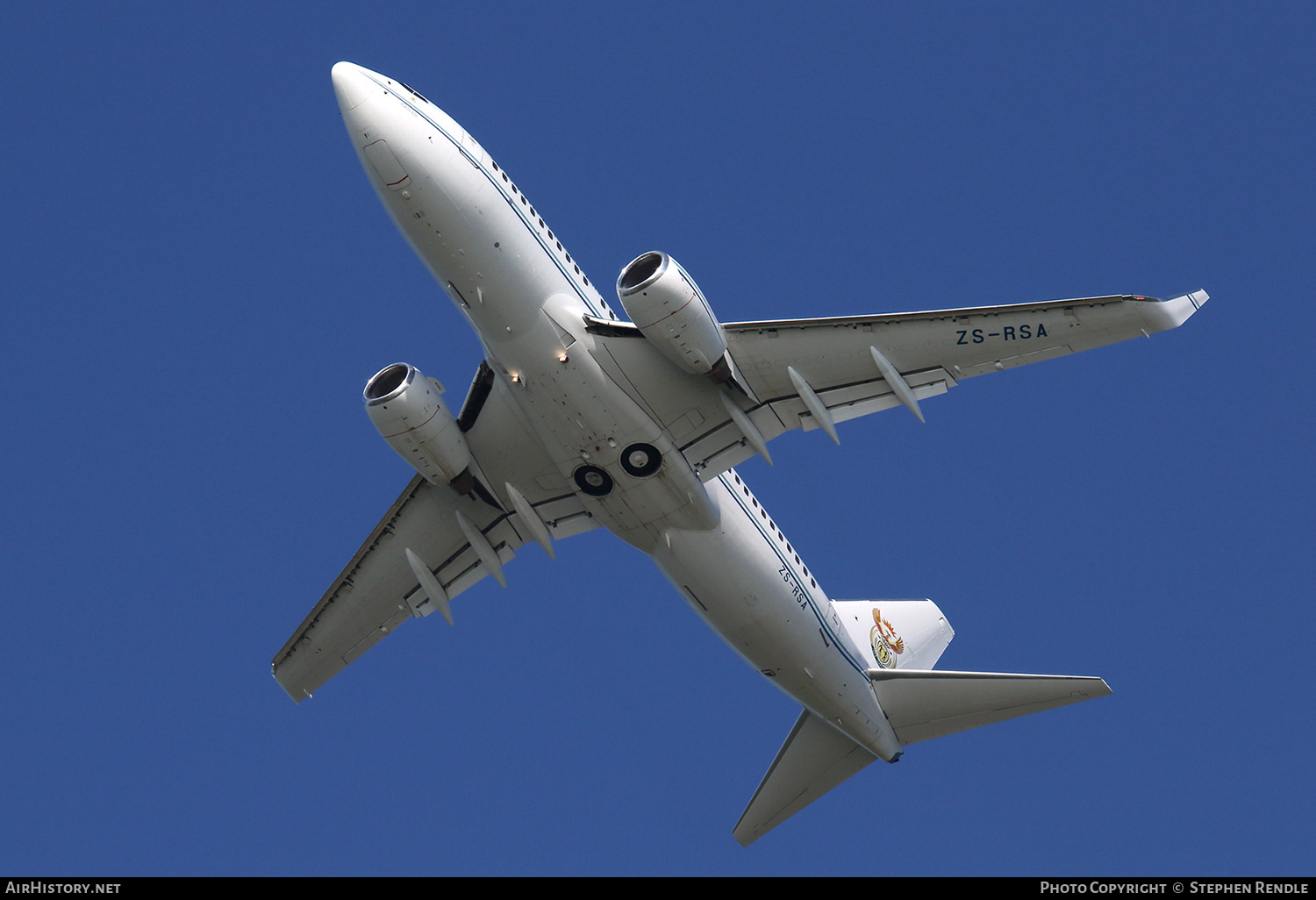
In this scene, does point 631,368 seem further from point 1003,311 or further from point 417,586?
point 417,586

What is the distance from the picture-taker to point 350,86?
27922mm

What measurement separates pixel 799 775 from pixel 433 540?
11.4 m

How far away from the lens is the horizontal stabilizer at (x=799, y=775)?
3675cm

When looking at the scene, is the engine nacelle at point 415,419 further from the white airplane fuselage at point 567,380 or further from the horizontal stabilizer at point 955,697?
the horizontal stabilizer at point 955,697

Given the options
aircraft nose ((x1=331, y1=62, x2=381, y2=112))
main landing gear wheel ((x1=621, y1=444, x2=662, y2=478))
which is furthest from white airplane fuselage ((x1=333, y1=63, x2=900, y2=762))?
main landing gear wheel ((x1=621, y1=444, x2=662, y2=478))

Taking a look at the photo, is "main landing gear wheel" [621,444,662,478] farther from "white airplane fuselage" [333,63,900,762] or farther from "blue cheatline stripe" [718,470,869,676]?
"blue cheatline stripe" [718,470,869,676]

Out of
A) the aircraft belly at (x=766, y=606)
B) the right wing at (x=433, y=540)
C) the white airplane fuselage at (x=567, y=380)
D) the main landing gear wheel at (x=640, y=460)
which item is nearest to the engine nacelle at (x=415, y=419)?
the right wing at (x=433, y=540)

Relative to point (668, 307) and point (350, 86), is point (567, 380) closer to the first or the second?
point (668, 307)

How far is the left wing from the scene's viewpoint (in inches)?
1129

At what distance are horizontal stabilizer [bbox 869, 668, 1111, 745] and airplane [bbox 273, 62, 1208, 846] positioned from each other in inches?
2.0

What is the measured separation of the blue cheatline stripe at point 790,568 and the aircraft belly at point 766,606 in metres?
0.02

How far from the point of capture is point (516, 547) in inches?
1382

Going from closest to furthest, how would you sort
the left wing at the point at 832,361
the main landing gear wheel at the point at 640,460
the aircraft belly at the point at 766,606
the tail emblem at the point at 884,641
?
1. the left wing at the point at 832,361
2. the main landing gear wheel at the point at 640,460
3. the aircraft belly at the point at 766,606
4. the tail emblem at the point at 884,641

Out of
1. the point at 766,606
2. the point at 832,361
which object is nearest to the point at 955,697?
the point at 766,606
